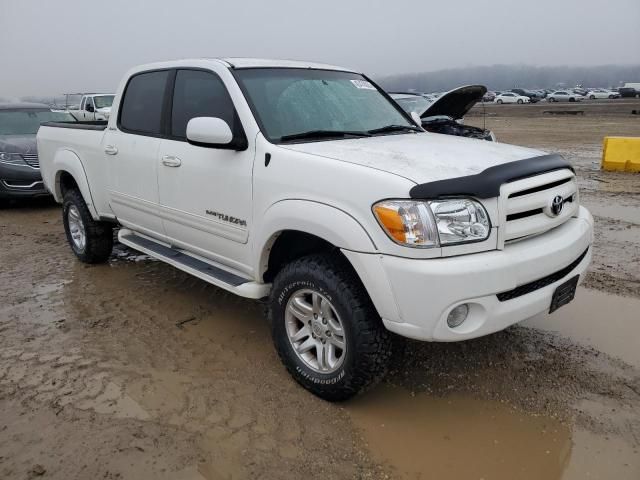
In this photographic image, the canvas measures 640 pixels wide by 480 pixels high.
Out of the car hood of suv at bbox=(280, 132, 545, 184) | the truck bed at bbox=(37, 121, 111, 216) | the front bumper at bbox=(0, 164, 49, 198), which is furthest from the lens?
the front bumper at bbox=(0, 164, 49, 198)

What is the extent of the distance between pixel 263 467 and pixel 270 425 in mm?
312

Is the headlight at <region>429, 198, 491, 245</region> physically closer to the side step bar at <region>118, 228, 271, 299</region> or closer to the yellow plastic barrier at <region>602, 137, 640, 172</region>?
the side step bar at <region>118, 228, 271, 299</region>

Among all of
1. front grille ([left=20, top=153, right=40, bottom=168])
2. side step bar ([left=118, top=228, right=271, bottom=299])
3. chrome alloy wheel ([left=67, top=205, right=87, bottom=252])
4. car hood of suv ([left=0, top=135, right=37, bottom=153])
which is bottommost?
chrome alloy wheel ([left=67, top=205, right=87, bottom=252])

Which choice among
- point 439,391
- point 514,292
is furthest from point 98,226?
point 514,292

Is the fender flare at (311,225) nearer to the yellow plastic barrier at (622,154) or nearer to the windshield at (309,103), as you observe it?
the windshield at (309,103)

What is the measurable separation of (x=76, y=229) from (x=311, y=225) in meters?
3.79

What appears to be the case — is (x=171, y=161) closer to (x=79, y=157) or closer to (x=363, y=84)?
(x=363, y=84)

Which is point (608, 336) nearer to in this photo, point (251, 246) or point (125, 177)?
point (251, 246)

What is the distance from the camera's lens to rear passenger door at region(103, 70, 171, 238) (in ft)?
13.1

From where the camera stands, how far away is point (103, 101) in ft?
58.9

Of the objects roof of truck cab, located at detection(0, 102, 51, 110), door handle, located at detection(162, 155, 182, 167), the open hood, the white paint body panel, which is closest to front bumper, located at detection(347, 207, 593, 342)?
the white paint body panel

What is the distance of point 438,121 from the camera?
7777 millimetres

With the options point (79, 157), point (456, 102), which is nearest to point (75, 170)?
point (79, 157)

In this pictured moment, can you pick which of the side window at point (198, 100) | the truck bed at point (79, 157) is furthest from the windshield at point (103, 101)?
the side window at point (198, 100)
